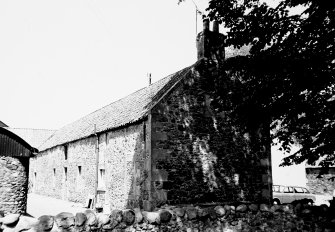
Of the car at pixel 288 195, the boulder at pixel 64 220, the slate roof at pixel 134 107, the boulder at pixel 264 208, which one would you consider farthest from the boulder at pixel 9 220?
the car at pixel 288 195

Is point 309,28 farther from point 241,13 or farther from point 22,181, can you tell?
point 22,181

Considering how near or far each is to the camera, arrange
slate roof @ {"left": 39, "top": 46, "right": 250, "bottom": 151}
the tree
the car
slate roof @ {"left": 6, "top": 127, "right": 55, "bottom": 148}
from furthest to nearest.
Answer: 1. slate roof @ {"left": 6, "top": 127, "right": 55, "bottom": 148}
2. the car
3. slate roof @ {"left": 39, "top": 46, "right": 250, "bottom": 151}
4. the tree

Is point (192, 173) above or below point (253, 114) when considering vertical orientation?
below

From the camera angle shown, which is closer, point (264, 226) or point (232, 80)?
point (264, 226)

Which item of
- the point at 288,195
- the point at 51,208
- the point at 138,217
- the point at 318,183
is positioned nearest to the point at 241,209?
the point at 138,217

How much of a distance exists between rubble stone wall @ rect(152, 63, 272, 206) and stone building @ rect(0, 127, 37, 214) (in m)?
6.26

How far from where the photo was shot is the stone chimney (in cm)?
1476

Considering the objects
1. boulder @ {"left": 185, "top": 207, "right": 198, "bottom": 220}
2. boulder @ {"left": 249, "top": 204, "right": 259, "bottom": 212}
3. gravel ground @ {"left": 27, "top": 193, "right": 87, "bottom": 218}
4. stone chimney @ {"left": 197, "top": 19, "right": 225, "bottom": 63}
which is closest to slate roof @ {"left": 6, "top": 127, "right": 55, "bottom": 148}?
gravel ground @ {"left": 27, "top": 193, "right": 87, "bottom": 218}

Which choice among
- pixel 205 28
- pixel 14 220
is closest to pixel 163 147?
pixel 205 28

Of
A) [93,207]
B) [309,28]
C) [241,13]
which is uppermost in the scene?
[241,13]

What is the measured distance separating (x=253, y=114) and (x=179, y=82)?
368 centimetres

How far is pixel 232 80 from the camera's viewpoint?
1519 cm

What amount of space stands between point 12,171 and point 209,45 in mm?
10584

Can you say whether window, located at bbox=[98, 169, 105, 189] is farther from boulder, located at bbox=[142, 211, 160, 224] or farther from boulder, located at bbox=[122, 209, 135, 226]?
boulder, located at bbox=[122, 209, 135, 226]
